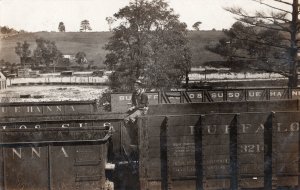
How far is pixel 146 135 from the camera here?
6797 mm

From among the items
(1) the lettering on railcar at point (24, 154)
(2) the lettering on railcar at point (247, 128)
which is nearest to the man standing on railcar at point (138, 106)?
(2) the lettering on railcar at point (247, 128)

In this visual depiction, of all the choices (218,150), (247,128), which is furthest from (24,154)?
(247,128)

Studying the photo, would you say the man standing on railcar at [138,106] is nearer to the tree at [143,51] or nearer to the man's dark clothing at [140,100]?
the man's dark clothing at [140,100]

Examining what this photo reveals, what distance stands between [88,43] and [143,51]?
89974 mm

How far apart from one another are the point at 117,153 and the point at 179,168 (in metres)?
3.59

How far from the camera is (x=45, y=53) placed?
6631cm

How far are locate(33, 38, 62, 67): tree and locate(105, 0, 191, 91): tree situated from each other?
44.3 metres

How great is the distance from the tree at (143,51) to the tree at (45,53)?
44.3 metres

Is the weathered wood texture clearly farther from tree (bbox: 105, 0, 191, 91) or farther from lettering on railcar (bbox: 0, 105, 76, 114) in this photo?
tree (bbox: 105, 0, 191, 91)

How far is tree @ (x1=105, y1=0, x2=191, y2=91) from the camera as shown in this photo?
23172 millimetres

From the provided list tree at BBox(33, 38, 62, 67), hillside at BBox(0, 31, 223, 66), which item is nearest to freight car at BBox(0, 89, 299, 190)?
tree at BBox(33, 38, 62, 67)

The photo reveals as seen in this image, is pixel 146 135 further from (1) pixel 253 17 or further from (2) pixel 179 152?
(1) pixel 253 17

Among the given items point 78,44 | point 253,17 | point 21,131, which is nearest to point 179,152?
point 21,131

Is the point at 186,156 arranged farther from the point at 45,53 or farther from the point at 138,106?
the point at 45,53
